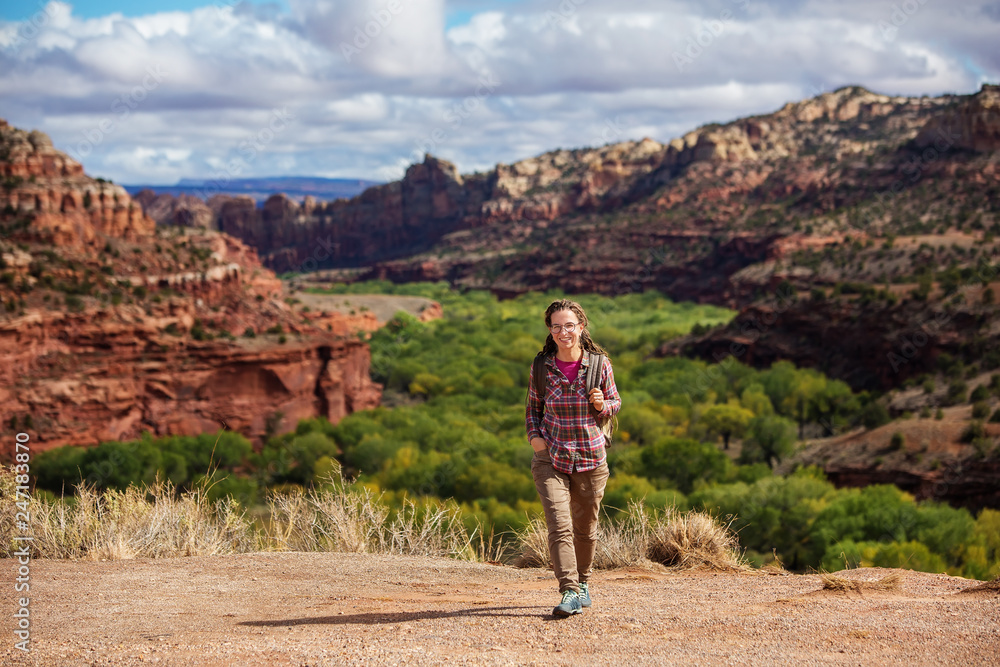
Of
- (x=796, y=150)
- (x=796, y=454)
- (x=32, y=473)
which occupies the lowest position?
(x=796, y=454)

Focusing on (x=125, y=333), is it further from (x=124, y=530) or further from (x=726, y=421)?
(x=124, y=530)

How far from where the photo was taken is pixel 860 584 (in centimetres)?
680

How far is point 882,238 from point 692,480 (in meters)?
47.7

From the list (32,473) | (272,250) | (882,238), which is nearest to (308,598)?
(32,473)

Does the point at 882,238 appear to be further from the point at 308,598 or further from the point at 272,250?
the point at 272,250

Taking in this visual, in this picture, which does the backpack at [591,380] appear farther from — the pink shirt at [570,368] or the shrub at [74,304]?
the shrub at [74,304]

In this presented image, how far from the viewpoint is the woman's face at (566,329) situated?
19.8 feet

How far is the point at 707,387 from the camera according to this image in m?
47.6

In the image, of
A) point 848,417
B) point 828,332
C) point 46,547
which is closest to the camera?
point 46,547

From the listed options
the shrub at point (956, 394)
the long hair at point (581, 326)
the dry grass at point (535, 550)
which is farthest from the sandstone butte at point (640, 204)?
the long hair at point (581, 326)

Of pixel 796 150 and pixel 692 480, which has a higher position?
pixel 796 150

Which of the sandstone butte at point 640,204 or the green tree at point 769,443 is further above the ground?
the sandstone butte at point 640,204

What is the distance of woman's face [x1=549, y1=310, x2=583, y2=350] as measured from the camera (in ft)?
19.8

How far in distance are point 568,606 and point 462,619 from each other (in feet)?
2.32
